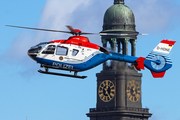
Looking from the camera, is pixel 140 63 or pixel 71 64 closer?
pixel 71 64

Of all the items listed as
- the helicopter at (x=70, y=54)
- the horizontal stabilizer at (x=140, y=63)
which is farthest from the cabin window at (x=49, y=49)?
the horizontal stabilizer at (x=140, y=63)

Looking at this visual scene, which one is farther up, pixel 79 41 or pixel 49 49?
pixel 79 41

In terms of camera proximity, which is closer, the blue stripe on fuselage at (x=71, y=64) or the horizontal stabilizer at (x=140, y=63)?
the blue stripe on fuselage at (x=71, y=64)

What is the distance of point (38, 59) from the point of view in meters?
152

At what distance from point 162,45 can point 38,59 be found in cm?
2188

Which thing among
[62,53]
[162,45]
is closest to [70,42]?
[62,53]

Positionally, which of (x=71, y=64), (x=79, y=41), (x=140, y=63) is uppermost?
(x=79, y=41)

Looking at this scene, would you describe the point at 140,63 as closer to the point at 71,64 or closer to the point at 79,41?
the point at 79,41

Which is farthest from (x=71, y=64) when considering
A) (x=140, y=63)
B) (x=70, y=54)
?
(x=140, y=63)

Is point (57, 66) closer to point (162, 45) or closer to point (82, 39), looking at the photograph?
point (82, 39)

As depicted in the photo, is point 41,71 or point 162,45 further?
point 162,45

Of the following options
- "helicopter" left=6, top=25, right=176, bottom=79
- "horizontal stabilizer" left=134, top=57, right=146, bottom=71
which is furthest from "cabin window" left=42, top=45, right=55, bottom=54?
"horizontal stabilizer" left=134, top=57, right=146, bottom=71

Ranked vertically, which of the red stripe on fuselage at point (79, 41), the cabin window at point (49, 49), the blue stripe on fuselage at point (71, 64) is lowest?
the blue stripe on fuselage at point (71, 64)

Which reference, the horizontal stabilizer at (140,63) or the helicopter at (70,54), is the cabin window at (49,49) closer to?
the helicopter at (70,54)
